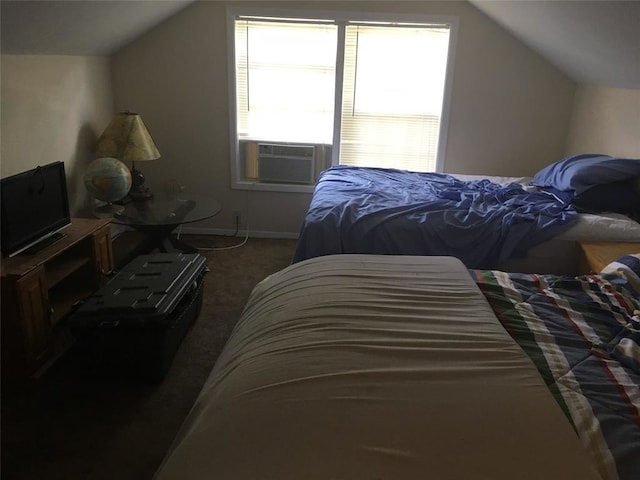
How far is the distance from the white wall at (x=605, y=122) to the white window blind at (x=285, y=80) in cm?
189

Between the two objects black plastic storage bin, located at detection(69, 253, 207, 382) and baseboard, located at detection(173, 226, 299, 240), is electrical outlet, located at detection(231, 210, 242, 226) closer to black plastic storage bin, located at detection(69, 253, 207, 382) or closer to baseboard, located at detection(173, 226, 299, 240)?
baseboard, located at detection(173, 226, 299, 240)

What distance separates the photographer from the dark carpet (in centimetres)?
192

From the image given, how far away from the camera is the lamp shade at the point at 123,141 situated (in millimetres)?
3670

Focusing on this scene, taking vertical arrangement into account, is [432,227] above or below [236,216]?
above

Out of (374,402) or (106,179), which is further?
(106,179)

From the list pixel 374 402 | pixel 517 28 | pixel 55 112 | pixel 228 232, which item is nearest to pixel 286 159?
pixel 228 232

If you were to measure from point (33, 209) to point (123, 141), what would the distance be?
4.33ft

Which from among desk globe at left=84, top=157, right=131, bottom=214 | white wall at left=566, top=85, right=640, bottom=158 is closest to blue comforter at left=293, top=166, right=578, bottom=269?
white wall at left=566, top=85, right=640, bottom=158

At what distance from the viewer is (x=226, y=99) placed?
4.20 m

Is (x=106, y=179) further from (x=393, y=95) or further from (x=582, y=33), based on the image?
(x=582, y=33)

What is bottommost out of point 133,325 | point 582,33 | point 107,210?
point 133,325

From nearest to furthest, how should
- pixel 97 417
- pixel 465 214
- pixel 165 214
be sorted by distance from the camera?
1. pixel 97 417
2. pixel 465 214
3. pixel 165 214

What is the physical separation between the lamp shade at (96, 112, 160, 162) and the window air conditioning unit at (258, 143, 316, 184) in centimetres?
97

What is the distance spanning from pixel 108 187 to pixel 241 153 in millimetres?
1323
